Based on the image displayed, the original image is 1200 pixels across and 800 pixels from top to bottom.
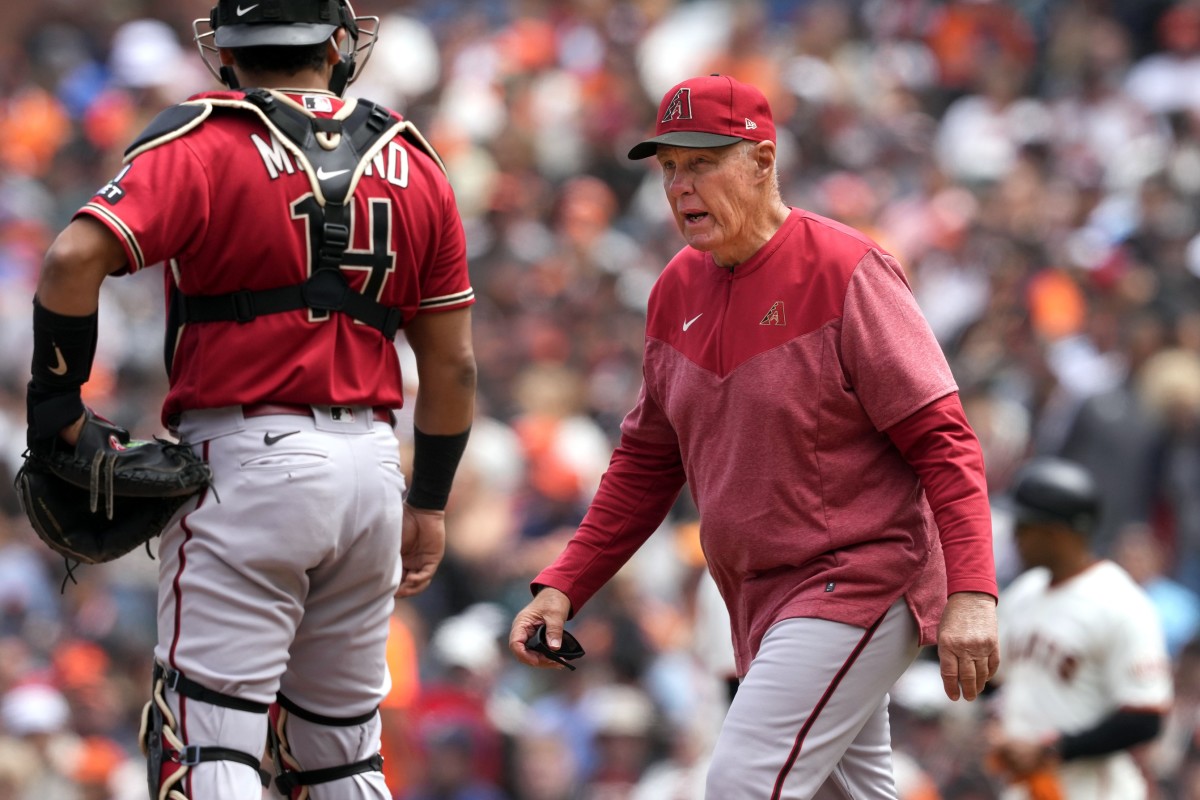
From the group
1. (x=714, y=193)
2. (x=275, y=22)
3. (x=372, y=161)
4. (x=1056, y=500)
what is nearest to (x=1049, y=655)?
(x=1056, y=500)

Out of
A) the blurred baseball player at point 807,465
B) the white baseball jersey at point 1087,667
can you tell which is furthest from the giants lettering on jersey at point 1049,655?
the blurred baseball player at point 807,465

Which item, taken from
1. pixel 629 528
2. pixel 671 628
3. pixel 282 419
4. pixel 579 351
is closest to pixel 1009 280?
pixel 579 351

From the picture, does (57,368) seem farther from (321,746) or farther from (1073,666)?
(1073,666)

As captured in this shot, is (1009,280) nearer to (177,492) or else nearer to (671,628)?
(671,628)

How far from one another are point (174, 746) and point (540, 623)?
102cm

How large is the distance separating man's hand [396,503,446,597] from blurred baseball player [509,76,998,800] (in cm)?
49

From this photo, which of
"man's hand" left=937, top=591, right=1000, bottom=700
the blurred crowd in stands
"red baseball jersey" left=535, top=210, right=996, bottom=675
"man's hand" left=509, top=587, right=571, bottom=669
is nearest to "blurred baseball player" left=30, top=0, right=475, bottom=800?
"man's hand" left=509, top=587, right=571, bottom=669

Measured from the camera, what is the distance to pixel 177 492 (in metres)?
4.29

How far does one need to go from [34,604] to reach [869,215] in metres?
6.98

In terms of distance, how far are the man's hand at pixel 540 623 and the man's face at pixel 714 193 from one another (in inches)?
40.9

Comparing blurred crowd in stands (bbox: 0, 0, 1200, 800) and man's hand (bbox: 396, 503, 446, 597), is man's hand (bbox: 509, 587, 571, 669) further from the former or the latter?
blurred crowd in stands (bbox: 0, 0, 1200, 800)

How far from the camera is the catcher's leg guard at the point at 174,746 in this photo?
430 cm

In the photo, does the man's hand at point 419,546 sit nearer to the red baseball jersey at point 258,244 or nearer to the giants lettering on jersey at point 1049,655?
the red baseball jersey at point 258,244

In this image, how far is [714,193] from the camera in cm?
451
